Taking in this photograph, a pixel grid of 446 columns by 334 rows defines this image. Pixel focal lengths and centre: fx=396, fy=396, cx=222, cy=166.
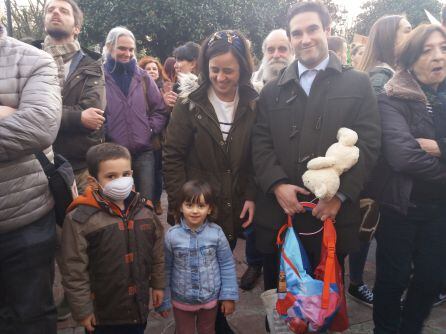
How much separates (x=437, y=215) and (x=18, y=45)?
261 cm

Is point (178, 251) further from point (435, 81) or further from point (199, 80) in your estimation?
point (435, 81)

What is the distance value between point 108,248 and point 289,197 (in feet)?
3.47

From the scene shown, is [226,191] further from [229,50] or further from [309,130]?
[229,50]

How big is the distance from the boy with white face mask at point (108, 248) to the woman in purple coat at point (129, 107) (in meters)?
1.46

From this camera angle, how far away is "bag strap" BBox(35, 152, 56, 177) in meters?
2.12

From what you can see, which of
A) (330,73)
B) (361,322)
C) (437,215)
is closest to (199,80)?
(330,73)

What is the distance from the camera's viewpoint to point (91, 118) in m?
2.94

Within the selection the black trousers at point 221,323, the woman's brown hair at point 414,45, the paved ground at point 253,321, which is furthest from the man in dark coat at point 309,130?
the paved ground at point 253,321

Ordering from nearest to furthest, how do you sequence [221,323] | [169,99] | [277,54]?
[221,323]
[277,54]
[169,99]

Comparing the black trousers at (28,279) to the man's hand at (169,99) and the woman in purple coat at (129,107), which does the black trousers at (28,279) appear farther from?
the man's hand at (169,99)

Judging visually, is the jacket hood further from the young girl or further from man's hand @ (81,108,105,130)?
man's hand @ (81,108,105,130)

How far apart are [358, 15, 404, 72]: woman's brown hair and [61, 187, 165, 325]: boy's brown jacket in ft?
7.49

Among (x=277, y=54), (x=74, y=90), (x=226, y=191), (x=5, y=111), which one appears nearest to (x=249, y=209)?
(x=226, y=191)

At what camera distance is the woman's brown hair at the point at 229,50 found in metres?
2.45
